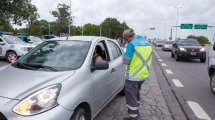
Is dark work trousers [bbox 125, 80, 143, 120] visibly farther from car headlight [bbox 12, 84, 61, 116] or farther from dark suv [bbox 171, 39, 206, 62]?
dark suv [bbox 171, 39, 206, 62]

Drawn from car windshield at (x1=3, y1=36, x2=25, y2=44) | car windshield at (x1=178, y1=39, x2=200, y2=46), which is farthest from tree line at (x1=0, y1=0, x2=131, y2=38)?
car windshield at (x1=178, y1=39, x2=200, y2=46)

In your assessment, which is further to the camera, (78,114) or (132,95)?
(132,95)

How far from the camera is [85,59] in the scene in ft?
9.62

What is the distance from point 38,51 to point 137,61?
6.14ft

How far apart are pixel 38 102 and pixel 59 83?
342 mm

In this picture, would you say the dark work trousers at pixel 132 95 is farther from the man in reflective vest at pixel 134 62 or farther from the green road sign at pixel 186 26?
the green road sign at pixel 186 26

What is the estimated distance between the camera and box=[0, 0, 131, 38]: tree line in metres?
16.7

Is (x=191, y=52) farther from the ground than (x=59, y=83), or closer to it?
farther from the ground

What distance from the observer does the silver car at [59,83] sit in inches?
78.4

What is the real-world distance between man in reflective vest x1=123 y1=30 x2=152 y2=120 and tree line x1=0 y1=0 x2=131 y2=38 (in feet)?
52.3

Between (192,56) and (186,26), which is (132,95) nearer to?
(192,56)

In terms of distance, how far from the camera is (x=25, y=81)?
231 centimetres

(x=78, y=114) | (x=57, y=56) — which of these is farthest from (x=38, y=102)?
(x=57, y=56)

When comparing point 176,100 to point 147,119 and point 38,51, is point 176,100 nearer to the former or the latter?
point 147,119
